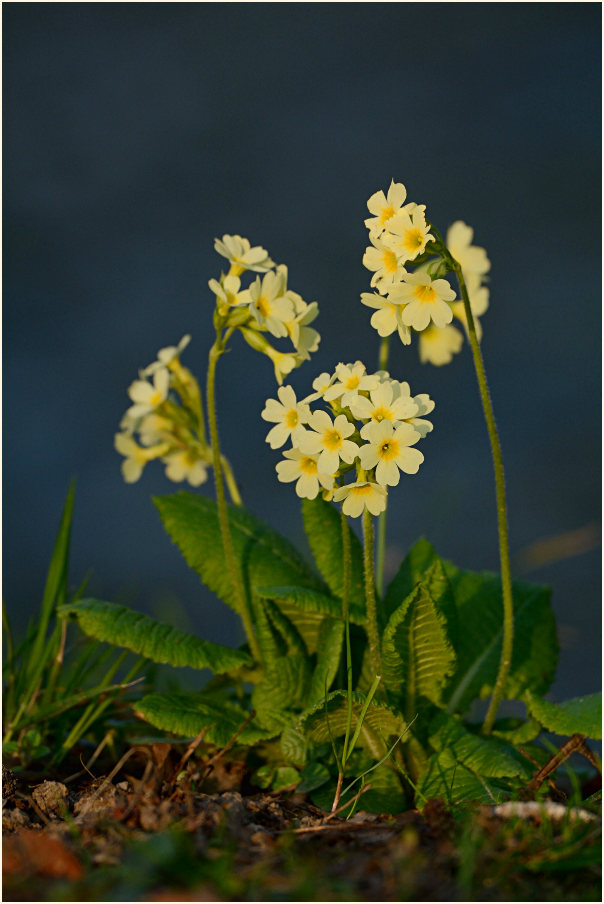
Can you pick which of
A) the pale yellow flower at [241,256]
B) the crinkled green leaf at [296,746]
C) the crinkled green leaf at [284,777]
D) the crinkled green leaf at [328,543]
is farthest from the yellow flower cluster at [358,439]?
the crinkled green leaf at [284,777]

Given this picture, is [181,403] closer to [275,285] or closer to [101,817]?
[275,285]

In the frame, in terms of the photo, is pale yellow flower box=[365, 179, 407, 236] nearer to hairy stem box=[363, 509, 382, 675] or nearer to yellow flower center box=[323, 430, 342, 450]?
yellow flower center box=[323, 430, 342, 450]

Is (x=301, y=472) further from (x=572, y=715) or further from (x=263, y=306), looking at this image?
(x=572, y=715)

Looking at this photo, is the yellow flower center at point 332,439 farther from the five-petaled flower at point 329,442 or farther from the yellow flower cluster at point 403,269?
the yellow flower cluster at point 403,269

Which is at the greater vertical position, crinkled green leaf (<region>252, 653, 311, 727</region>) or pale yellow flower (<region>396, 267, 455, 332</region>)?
pale yellow flower (<region>396, 267, 455, 332</region>)

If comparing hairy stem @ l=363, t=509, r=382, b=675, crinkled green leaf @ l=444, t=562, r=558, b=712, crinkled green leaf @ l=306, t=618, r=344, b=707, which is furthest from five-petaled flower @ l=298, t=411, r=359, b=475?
crinkled green leaf @ l=444, t=562, r=558, b=712

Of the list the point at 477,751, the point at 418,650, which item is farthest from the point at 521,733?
the point at 418,650

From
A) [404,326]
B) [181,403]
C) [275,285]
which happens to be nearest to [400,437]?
[404,326]
